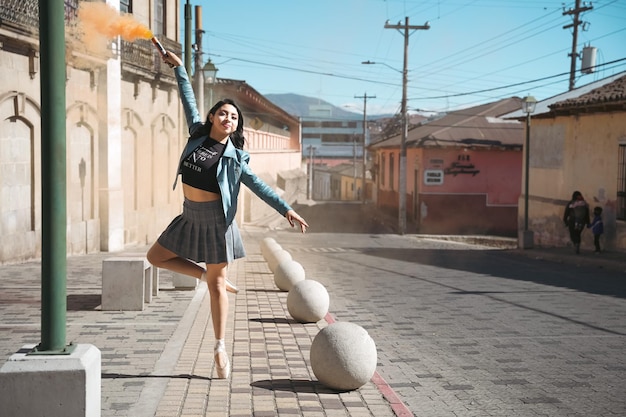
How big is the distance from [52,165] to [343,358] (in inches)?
106

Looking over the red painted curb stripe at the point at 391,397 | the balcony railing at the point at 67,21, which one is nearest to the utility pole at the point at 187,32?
the balcony railing at the point at 67,21

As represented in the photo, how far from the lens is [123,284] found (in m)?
9.48

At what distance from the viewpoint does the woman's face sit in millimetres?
6125

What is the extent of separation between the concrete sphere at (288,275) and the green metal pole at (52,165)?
22.8 ft

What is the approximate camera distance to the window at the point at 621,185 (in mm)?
22250

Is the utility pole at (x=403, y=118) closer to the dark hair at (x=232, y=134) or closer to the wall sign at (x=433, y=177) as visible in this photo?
the wall sign at (x=433, y=177)

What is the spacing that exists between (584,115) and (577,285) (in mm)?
11066

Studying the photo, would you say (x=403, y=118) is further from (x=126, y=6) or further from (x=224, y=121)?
(x=224, y=121)

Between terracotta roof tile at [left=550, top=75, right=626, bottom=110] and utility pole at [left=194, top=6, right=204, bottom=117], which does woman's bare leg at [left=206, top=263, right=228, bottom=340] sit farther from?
terracotta roof tile at [left=550, top=75, right=626, bottom=110]

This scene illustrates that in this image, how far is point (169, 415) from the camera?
525cm

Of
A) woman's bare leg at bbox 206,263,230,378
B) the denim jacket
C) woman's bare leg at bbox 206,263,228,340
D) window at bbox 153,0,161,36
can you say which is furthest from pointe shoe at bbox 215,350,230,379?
window at bbox 153,0,161,36

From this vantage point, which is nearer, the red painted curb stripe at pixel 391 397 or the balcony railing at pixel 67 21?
the red painted curb stripe at pixel 391 397

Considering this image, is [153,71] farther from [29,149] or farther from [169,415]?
→ [169,415]

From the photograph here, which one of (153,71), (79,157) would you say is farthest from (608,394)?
(153,71)
